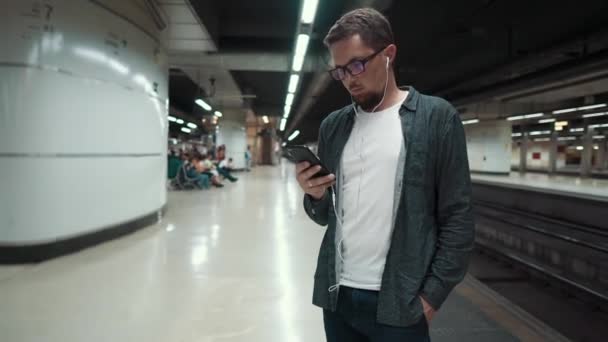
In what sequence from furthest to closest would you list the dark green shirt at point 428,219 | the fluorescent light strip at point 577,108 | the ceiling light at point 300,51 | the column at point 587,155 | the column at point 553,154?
1. the column at point 553,154
2. the column at point 587,155
3. the fluorescent light strip at point 577,108
4. the ceiling light at point 300,51
5. the dark green shirt at point 428,219

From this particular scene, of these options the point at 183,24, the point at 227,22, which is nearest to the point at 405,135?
the point at 183,24

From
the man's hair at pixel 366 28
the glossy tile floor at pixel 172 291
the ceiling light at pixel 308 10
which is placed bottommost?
the glossy tile floor at pixel 172 291

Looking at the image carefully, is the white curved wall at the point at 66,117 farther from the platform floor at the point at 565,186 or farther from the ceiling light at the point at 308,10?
the platform floor at the point at 565,186

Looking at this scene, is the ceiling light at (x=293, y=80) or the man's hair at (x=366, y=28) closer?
the man's hair at (x=366, y=28)

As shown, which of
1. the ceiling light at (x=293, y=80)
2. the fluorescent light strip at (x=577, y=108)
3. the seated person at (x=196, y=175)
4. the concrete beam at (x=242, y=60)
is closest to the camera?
the concrete beam at (x=242, y=60)

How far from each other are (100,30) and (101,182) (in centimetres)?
221

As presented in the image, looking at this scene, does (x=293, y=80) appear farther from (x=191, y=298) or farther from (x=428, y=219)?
(x=428, y=219)

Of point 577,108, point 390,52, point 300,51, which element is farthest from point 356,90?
point 577,108

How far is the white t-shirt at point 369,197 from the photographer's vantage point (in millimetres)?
1146

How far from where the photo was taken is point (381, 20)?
3.77 ft

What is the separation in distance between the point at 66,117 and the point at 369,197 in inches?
201

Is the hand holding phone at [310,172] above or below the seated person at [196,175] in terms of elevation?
above

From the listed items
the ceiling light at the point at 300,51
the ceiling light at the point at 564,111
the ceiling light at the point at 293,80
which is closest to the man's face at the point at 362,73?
the ceiling light at the point at 300,51

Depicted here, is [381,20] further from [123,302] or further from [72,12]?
[72,12]
